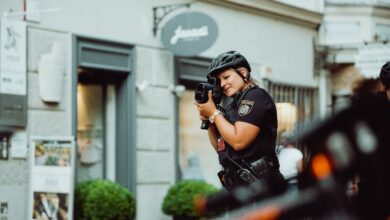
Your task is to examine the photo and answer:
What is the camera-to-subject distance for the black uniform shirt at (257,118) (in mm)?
4992

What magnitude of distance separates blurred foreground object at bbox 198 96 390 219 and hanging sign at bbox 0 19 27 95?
939 centimetres

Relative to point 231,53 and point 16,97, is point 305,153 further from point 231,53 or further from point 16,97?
point 16,97

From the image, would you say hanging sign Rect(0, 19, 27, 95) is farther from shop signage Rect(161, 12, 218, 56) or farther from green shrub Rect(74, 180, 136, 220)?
shop signage Rect(161, 12, 218, 56)

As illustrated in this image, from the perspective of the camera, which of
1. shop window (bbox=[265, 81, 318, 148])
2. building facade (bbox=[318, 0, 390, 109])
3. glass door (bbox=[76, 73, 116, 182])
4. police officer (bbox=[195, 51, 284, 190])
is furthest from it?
building facade (bbox=[318, 0, 390, 109])

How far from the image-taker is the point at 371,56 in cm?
1641

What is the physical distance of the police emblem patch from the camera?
500 cm

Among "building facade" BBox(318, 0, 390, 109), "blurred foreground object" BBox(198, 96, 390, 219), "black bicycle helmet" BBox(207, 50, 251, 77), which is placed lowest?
"blurred foreground object" BBox(198, 96, 390, 219)

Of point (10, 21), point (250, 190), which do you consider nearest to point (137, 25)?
point (10, 21)

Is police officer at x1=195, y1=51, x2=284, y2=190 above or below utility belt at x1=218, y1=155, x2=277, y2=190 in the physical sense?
above

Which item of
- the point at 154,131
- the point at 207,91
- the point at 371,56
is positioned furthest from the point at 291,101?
the point at 207,91

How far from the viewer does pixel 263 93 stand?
5.16 metres

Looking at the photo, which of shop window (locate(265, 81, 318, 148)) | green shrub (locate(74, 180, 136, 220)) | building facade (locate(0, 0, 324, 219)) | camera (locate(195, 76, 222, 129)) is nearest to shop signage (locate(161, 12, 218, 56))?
building facade (locate(0, 0, 324, 219))

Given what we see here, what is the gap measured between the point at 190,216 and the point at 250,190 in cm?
1132

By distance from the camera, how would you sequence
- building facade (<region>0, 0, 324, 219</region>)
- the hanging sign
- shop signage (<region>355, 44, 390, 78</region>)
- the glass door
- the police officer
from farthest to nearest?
shop signage (<region>355, 44, 390, 78</region>) < the glass door < building facade (<region>0, 0, 324, 219</region>) < the hanging sign < the police officer
